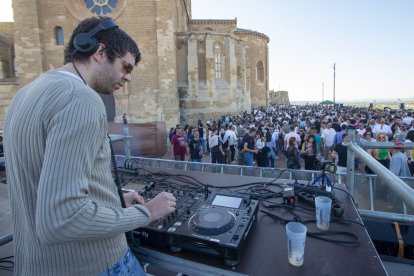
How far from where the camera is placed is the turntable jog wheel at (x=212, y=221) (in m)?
1.49

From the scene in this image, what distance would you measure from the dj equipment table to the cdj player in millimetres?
52

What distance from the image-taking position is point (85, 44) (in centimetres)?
120

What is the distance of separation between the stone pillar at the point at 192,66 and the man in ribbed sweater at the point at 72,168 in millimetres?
22345

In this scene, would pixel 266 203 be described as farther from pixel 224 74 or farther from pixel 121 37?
pixel 224 74

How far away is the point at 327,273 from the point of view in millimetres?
1337

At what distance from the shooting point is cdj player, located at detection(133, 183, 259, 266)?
1427 millimetres

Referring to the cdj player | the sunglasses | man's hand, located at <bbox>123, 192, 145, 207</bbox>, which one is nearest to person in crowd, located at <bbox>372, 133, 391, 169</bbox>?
the cdj player

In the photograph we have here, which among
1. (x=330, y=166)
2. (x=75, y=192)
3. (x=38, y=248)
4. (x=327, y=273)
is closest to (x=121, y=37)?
(x=75, y=192)

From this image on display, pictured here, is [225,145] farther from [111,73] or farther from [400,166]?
[111,73]

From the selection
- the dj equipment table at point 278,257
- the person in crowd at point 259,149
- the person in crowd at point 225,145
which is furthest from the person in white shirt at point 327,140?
the dj equipment table at point 278,257

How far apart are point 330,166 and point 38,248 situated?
214 centimetres

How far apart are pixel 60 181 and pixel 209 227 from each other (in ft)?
2.80

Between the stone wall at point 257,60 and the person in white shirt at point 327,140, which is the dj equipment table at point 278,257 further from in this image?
the stone wall at point 257,60

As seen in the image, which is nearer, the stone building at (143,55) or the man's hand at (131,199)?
the man's hand at (131,199)
